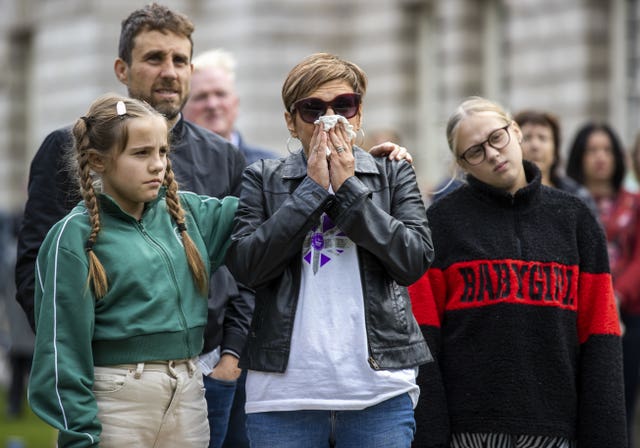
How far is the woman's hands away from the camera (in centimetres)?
414

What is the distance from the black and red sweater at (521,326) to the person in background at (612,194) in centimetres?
329

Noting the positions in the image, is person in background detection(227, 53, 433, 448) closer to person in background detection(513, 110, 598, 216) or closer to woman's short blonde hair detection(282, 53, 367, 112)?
woman's short blonde hair detection(282, 53, 367, 112)

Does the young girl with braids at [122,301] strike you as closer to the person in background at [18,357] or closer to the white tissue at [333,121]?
the white tissue at [333,121]

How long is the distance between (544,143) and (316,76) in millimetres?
2747

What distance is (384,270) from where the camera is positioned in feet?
13.9

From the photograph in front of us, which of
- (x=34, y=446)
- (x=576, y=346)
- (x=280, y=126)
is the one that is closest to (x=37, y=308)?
(x=576, y=346)

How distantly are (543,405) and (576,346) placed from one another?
0.89 ft

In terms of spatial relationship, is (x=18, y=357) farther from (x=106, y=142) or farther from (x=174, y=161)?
(x=106, y=142)

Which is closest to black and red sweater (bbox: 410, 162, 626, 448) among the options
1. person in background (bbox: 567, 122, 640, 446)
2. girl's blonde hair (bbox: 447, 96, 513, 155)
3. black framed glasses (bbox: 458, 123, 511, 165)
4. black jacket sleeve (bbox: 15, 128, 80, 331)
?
black framed glasses (bbox: 458, 123, 511, 165)

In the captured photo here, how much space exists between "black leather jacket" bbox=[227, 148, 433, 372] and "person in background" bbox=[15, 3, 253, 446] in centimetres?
71

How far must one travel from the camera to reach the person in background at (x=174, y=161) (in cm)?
482

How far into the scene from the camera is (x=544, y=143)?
6742 millimetres

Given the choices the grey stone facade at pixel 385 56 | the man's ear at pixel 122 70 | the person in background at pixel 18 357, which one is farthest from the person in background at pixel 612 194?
the person in background at pixel 18 357

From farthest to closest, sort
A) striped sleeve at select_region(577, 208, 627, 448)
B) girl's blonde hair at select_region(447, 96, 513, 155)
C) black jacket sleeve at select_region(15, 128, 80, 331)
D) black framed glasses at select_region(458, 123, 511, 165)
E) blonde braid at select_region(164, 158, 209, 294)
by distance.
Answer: girl's blonde hair at select_region(447, 96, 513, 155) → black framed glasses at select_region(458, 123, 511, 165) → black jacket sleeve at select_region(15, 128, 80, 331) → striped sleeve at select_region(577, 208, 627, 448) → blonde braid at select_region(164, 158, 209, 294)
